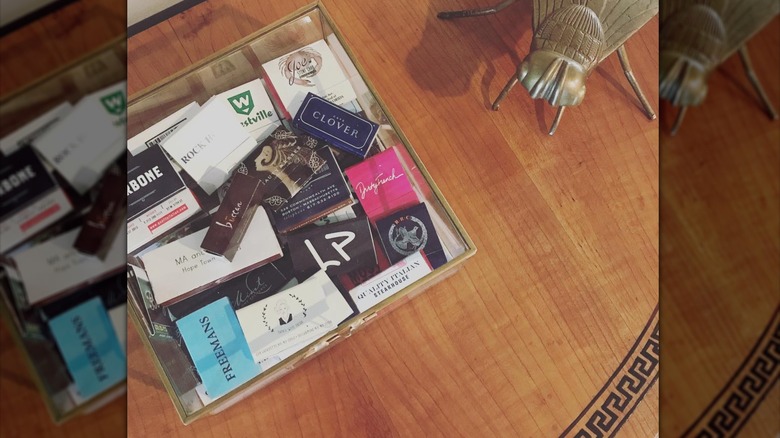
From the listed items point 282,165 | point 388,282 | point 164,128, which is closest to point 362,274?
point 388,282

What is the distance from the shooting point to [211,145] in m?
0.58

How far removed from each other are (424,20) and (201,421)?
0.58 meters

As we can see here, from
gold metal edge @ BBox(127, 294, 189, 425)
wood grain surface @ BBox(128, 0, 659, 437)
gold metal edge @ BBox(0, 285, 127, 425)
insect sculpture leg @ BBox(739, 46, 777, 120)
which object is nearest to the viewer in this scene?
gold metal edge @ BBox(0, 285, 127, 425)

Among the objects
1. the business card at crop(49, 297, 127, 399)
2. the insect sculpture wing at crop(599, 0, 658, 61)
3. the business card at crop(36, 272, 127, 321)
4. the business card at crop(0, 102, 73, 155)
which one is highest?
the business card at crop(0, 102, 73, 155)

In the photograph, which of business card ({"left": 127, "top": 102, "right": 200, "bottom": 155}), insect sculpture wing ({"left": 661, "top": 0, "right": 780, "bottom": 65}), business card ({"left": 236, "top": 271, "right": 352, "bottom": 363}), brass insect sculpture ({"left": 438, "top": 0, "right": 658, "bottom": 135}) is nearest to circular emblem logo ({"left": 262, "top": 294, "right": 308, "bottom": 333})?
business card ({"left": 236, "top": 271, "right": 352, "bottom": 363})

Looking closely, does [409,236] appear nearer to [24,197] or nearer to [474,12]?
[474,12]

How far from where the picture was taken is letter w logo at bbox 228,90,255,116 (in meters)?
0.60

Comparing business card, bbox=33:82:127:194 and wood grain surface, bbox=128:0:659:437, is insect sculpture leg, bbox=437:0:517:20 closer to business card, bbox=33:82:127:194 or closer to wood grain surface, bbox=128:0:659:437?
wood grain surface, bbox=128:0:659:437

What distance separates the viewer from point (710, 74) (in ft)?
1.43

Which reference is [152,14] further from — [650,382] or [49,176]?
[650,382]

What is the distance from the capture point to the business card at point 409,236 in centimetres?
58

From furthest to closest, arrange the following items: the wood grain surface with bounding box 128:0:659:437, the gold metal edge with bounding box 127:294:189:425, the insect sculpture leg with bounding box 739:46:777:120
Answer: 1. the wood grain surface with bounding box 128:0:659:437
2. the gold metal edge with bounding box 127:294:189:425
3. the insect sculpture leg with bounding box 739:46:777:120

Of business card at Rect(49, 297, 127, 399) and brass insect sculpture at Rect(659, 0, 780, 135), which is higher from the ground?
business card at Rect(49, 297, 127, 399)

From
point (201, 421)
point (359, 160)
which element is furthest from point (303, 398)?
point (359, 160)
